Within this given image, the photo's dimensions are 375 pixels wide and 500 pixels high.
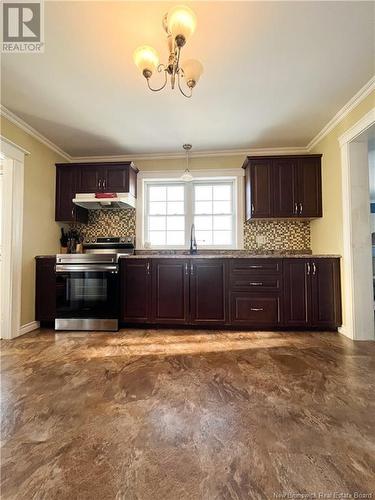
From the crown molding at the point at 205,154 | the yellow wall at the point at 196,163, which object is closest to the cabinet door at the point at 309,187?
the crown molding at the point at 205,154

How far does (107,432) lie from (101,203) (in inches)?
114

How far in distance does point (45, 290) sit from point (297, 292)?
10.6 ft

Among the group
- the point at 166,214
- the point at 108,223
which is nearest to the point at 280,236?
the point at 166,214

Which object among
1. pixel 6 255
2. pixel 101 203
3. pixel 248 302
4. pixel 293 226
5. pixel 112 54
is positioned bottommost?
pixel 248 302

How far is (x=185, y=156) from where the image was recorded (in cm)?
376

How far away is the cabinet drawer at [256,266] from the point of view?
2955 millimetres

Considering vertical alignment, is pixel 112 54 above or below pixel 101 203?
above

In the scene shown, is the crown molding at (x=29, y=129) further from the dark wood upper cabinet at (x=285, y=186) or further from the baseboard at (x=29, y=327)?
the dark wood upper cabinet at (x=285, y=186)

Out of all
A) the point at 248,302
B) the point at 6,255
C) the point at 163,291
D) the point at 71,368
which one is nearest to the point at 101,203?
the point at 6,255

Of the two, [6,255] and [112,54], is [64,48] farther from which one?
[6,255]

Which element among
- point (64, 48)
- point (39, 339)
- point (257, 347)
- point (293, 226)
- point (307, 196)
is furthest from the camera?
point (293, 226)

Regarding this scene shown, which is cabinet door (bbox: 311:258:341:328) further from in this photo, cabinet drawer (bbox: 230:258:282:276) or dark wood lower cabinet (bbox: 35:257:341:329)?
cabinet drawer (bbox: 230:258:282:276)

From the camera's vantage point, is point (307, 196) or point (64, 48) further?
point (307, 196)

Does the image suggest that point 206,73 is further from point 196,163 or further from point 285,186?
point 285,186
